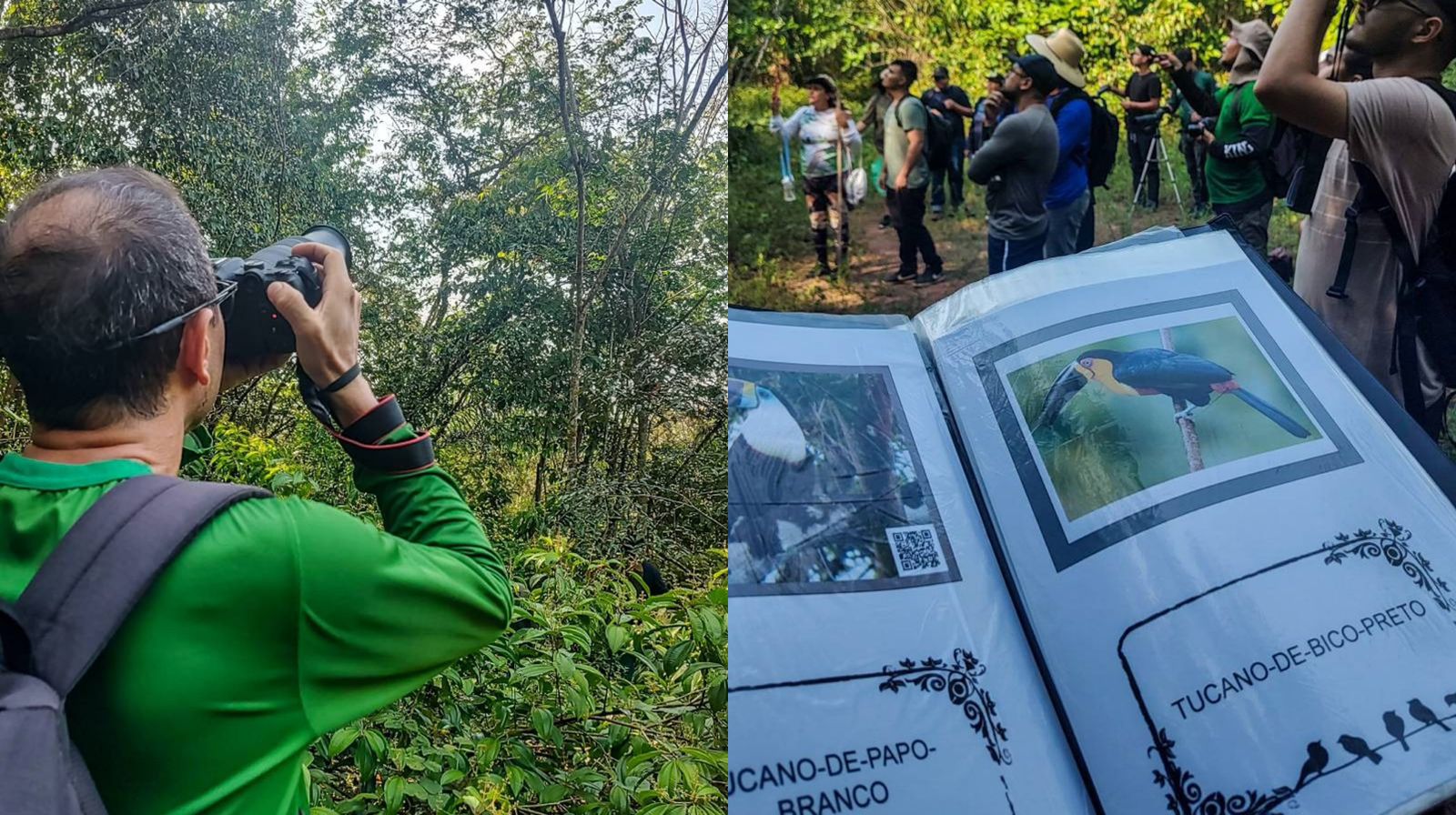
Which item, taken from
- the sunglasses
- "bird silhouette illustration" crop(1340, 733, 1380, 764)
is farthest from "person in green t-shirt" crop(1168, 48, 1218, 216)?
the sunglasses

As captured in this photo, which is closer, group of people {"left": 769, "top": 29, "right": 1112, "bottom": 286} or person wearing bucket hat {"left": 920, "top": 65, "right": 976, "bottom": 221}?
group of people {"left": 769, "top": 29, "right": 1112, "bottom": 286}

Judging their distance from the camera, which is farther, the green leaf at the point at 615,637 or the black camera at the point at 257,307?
the green leaf at the point at 615,637

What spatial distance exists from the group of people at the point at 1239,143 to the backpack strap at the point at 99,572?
1371 millimetres

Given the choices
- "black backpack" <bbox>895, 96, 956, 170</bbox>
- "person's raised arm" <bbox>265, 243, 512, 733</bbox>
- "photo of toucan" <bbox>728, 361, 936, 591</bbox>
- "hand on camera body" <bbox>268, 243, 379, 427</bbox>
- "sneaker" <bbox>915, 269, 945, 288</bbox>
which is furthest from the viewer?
"black backpack" <bbox>895, 96, 956, 170</bbox>

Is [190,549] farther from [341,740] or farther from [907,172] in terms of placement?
[907,172]

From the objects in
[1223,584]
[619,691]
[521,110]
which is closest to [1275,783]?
[1223,584]

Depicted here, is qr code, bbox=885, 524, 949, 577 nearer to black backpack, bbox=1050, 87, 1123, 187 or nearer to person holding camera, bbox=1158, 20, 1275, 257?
person holding camera, bbox=1158, 20, 1275, 257

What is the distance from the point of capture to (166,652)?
A: 31.9 inches

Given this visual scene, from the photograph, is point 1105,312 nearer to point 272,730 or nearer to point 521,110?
point 521,110

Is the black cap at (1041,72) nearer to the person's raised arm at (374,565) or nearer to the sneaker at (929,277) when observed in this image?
the sneaker at (929,277)

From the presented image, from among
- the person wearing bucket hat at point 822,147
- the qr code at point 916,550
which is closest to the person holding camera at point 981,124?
Result: the person wearing bucket hat at point 822,147

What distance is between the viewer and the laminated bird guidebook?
120 centimetres

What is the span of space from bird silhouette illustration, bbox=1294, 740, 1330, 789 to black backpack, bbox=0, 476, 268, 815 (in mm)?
1177

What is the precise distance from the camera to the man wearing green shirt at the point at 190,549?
816mm
